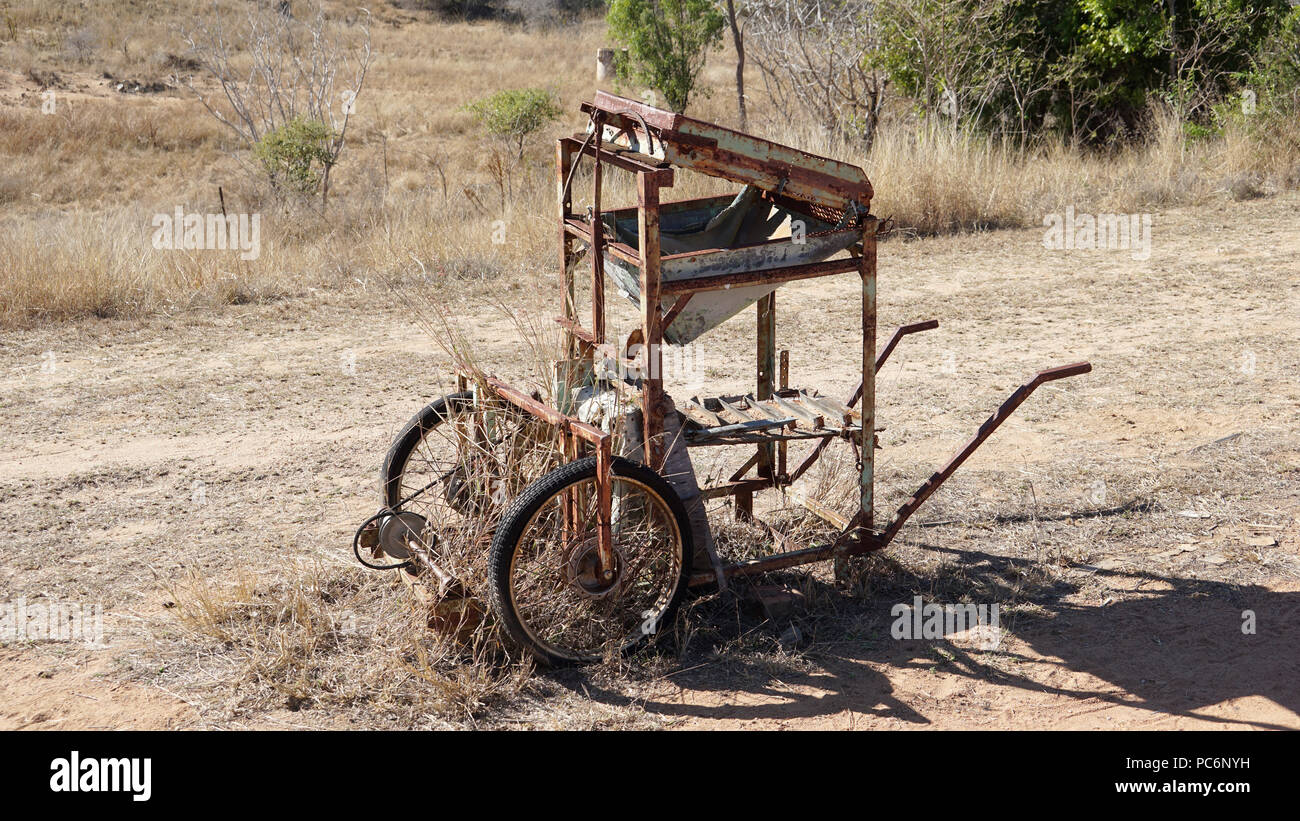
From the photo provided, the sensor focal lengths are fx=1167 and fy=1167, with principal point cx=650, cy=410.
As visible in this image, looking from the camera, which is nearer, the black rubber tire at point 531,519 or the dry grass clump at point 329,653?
the black rubber tire at point 531,519

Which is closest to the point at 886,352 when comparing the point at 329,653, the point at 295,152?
the point at 329,653

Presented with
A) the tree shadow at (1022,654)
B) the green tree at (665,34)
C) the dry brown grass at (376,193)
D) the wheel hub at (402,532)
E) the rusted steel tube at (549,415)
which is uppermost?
the green tree at (665,34)

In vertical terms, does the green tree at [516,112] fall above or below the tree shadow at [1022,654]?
above

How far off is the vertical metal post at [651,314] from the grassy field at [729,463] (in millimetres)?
533

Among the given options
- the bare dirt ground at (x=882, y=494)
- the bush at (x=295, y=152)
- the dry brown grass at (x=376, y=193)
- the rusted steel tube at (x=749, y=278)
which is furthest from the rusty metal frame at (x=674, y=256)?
the bush at (x=295, y=152)

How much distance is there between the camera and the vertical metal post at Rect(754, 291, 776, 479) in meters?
4.88

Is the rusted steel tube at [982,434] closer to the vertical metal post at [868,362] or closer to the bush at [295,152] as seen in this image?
the vertical metal post at [868,362]

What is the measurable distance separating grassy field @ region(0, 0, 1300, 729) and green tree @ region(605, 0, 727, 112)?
17.5ft

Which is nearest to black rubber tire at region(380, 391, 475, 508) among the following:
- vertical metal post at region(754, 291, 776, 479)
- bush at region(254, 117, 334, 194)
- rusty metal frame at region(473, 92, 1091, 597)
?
rusty metal frame at region(473, 92, 1091, 597)

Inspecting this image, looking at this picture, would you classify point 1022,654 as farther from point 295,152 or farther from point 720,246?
point 295,152

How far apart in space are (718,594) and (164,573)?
2.32m

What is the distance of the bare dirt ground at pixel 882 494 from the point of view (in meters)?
3.93

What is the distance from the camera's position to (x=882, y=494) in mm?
5500

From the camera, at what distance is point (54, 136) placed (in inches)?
851
